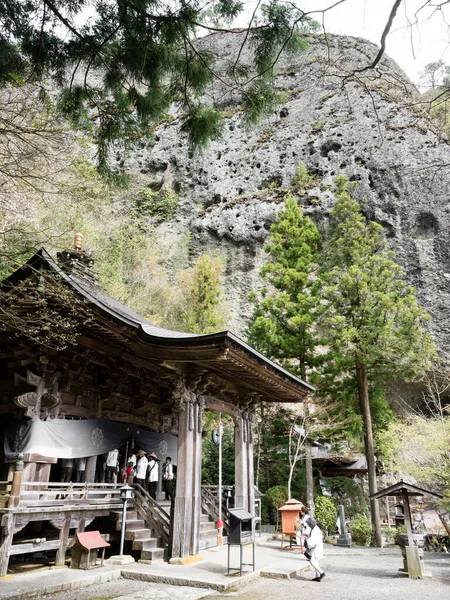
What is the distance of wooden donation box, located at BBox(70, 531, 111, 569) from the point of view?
6949 millimetres

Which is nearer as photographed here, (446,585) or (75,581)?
(75,581)

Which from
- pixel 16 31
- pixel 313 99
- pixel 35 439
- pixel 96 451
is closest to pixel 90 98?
pixel 16 31

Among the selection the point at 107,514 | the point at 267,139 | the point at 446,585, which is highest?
the point at 267,139

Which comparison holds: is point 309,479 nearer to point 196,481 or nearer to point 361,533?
point 361,533

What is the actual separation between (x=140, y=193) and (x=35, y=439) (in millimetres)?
28682

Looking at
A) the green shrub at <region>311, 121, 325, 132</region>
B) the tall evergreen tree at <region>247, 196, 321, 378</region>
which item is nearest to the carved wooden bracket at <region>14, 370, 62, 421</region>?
the tall evergreen tree at <region>247, 196, 321, 378</region>

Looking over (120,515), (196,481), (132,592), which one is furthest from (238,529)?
(120,515)

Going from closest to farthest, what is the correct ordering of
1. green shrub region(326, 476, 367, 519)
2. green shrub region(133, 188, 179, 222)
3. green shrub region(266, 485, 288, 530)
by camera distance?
1. green shrub region(266, 485, 288, 530)
2. green shrub region(326, 476, 367, 519)
3. green shrub region(133, 188, 179, 222)

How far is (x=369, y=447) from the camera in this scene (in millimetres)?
15906

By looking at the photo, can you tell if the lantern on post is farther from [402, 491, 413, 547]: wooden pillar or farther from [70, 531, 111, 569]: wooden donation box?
[402, 491, 413, 547]: wooden pillar

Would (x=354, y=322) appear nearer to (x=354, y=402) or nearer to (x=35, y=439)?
(x=354, y=402)

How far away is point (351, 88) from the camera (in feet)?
112

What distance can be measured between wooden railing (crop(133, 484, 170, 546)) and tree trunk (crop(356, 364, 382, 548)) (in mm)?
9243

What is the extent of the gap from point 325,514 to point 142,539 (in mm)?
10146
